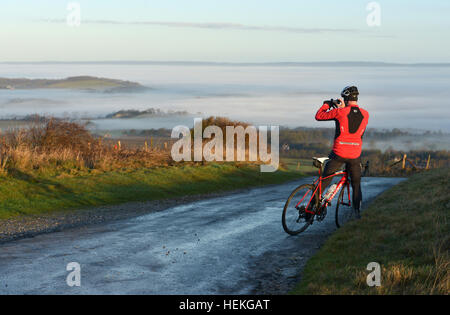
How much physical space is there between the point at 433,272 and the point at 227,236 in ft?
15.7

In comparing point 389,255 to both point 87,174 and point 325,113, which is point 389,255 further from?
point 87,174

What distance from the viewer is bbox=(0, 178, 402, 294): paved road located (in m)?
7.45

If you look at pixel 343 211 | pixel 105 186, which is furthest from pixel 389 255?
A: pixel 105 186

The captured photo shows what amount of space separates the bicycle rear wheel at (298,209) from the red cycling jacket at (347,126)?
38.4 inches

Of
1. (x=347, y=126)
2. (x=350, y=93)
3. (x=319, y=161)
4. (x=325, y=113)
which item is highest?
(x=350, y=93)

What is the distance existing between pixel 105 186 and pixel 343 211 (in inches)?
454

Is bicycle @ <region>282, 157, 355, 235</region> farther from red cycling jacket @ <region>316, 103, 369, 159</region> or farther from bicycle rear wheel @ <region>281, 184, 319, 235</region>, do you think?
red cycling jacket @ <region>316, 103, 369, 159</region>

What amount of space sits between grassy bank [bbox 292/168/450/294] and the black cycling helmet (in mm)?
2590

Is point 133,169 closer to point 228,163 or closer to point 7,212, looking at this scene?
point 228,163

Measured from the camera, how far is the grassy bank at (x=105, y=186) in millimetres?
17453

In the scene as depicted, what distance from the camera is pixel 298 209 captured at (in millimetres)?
10945

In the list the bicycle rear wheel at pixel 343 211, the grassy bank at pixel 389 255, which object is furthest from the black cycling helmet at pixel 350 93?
the grassy bank at pixel 389 255

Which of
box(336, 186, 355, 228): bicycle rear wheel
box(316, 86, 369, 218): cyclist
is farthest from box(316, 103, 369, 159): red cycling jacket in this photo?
box(336, 186, 355, 228): bicycle rear wheel
